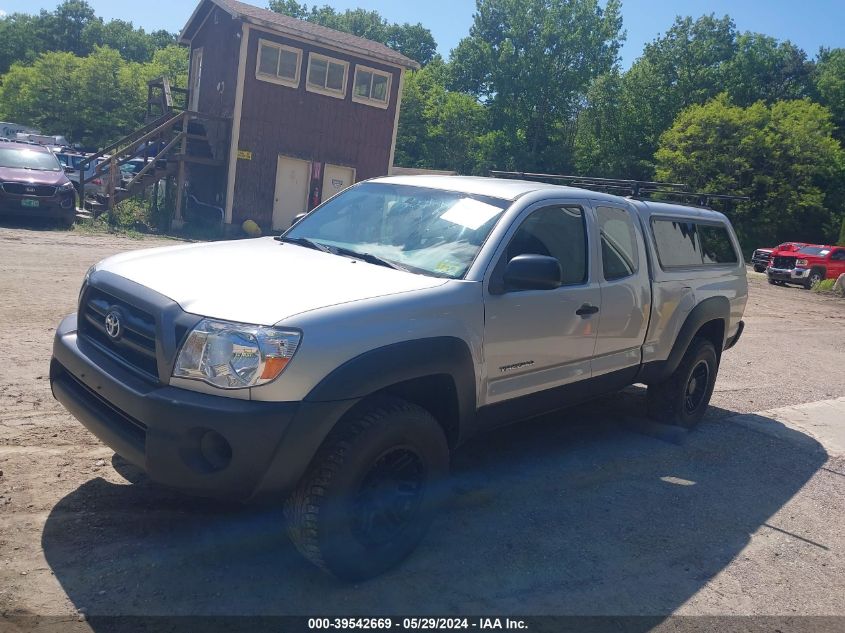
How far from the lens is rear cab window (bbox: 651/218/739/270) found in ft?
19.1

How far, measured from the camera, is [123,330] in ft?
11.5

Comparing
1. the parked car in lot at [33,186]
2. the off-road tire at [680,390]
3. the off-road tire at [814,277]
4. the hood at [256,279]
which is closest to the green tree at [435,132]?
the off-road tire at [814,277]

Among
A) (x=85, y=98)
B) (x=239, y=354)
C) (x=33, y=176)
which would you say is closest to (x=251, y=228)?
(x=33, y=176)

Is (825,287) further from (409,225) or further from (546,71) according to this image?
(546,71)

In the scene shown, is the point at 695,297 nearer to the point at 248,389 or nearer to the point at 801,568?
the point at 801,568

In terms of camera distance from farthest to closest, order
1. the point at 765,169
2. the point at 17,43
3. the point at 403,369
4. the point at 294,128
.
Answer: the point at 17,43, the point at 765,169, the point at 294,128, the point at 403,369

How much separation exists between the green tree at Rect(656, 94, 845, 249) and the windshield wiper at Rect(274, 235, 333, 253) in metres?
33.2

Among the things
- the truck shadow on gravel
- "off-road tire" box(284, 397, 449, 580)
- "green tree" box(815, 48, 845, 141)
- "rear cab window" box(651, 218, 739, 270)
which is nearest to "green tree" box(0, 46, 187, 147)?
"rear cab window" box(651, 218, 739, 270)

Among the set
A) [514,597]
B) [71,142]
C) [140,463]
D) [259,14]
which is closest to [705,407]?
[514,597]

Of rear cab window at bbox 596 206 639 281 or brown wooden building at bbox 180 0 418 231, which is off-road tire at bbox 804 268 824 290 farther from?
rear cab window at bbox 596 206 639 281

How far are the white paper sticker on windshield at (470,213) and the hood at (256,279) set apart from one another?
587 millimetres

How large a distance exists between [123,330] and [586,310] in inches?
107

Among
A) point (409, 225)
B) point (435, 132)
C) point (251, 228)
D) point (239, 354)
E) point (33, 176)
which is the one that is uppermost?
point (435, 132)

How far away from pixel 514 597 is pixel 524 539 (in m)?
0.62
